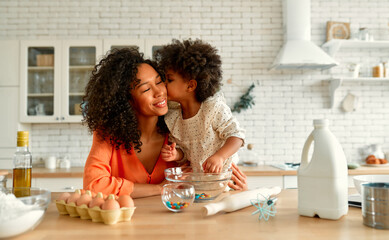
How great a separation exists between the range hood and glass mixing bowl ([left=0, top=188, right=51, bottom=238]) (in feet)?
11.2

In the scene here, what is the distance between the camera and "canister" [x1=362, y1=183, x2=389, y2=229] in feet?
3.15

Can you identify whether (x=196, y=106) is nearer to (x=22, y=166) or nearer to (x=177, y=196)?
(x=177, y=196)

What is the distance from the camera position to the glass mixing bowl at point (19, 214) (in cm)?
88

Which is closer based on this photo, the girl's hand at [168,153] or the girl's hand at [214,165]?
the girl's hand at [214,165]

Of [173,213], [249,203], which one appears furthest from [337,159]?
[173,213]

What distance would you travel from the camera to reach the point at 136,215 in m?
1.17

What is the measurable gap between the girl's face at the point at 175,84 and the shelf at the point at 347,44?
2761mm

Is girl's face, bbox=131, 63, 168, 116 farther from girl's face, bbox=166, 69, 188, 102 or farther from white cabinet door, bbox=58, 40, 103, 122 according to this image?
white cabinet door, bbox=58, 40, 103, 122

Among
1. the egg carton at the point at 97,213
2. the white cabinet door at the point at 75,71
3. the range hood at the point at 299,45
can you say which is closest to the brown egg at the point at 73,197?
the egg carton at the point at 97,213

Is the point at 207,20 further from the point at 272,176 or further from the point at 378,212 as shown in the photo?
the point at 378,212

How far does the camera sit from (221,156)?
1698 millimetres

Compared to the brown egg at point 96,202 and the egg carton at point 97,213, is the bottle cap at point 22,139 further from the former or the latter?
the brown egg at point 96,202

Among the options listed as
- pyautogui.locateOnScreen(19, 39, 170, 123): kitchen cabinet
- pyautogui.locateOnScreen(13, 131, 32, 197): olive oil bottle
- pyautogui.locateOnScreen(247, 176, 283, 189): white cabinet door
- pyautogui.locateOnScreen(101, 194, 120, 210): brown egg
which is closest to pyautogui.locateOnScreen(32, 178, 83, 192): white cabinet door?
pyautogui.locateOnScreen(19, 39, 170, 123): kitchen cabinet

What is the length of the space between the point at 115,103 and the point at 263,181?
2321mm
